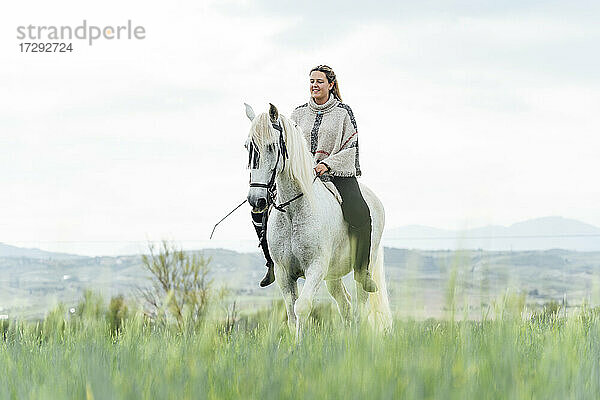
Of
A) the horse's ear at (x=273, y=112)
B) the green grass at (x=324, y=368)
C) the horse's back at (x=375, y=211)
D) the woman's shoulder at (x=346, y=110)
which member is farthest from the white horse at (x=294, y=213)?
the green grass at (x=324, y=368)

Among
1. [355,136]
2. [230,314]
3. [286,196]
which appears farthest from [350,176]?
[230,314]

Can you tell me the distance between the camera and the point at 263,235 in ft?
18.6

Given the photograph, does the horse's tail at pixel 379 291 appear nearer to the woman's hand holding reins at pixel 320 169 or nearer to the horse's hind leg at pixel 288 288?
the horse's hind leg at pixel 288 288

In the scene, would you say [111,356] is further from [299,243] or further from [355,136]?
[355,136]

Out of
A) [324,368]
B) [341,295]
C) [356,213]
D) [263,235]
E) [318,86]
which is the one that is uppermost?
[318,86]

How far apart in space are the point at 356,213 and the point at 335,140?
2.23 feet

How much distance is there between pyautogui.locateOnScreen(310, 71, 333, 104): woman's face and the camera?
5.84 m

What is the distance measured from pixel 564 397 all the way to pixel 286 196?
10.4ft

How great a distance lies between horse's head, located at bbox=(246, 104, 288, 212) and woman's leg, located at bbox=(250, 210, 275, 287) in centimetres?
56

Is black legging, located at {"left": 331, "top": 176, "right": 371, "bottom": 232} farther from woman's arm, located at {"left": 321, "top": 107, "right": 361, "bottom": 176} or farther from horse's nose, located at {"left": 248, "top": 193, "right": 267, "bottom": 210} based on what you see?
horse's nose, located at {"left": 248, "top": 193, "right": 267, "bottom": 210}

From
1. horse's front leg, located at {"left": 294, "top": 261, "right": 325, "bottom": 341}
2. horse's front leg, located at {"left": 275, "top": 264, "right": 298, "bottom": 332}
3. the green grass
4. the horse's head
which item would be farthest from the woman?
the green grass

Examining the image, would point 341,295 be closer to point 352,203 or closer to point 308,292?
point 352,203

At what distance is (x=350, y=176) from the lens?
5867 mm

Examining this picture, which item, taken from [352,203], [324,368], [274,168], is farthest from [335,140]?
[324,368]
